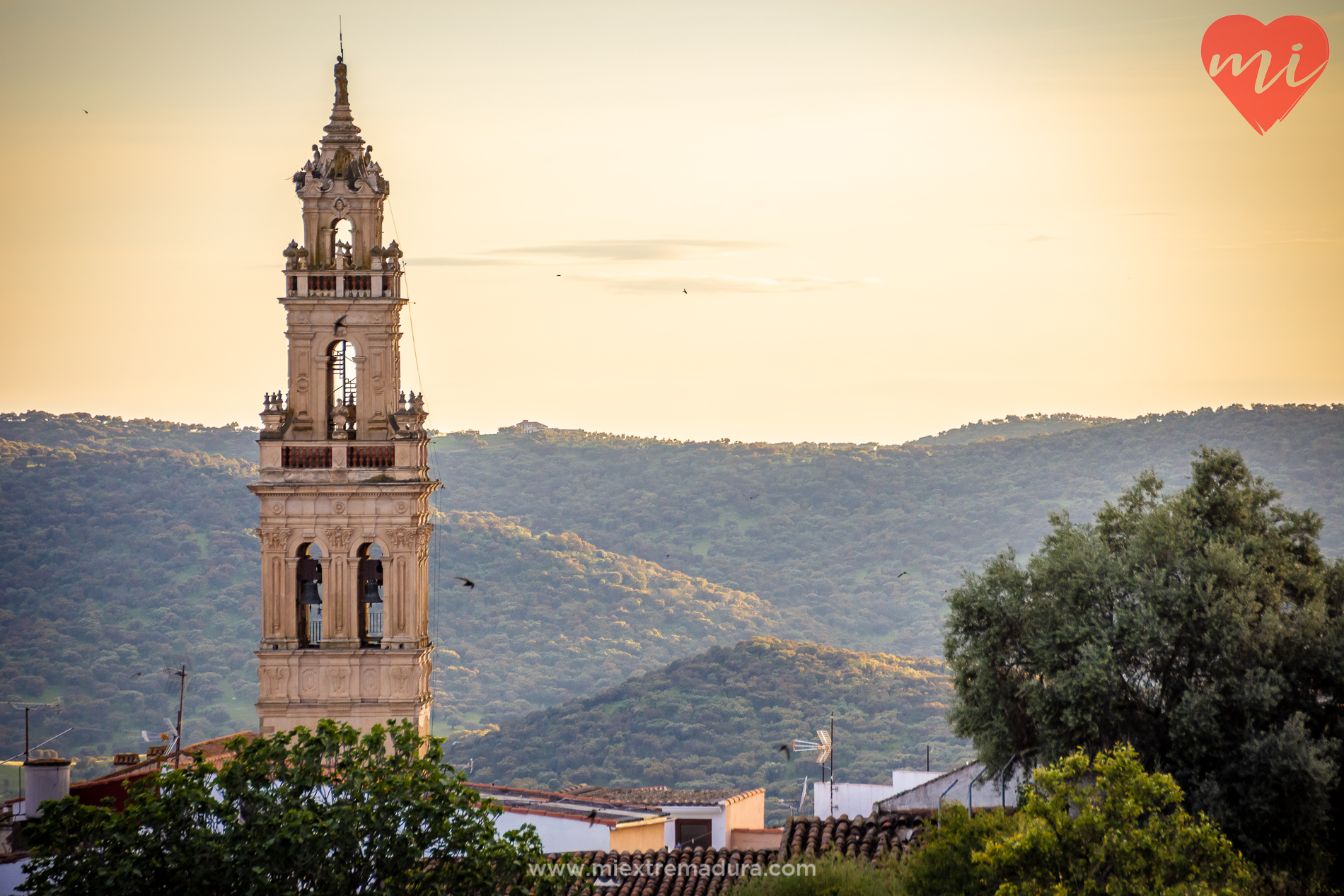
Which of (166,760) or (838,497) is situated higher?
(838,497)

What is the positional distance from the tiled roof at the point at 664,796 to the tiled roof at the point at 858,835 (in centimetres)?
732

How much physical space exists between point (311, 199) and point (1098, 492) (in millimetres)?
90902

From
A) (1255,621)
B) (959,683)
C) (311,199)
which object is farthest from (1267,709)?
(311,199)

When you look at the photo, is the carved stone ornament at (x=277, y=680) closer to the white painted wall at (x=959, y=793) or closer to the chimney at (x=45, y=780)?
the chimney at (x=45, y=780)

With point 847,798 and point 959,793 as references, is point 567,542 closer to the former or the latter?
point 847,798

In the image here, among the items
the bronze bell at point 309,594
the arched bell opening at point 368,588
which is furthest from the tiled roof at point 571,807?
the bronze bell at point 309,594

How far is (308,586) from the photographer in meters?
30.2

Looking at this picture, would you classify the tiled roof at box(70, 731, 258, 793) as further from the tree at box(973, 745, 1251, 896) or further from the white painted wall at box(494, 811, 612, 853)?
the tree at box(973, 745, 1251, 896)

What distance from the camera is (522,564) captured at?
381ft

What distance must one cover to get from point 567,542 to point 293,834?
106668mm

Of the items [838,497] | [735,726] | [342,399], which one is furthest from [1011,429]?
A: [342,399]

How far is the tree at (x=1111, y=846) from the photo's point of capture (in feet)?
63.2

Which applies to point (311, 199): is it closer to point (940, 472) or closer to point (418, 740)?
point (418, 740)

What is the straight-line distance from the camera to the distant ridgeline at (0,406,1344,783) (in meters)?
85.3
